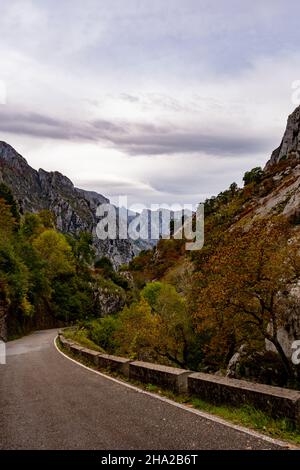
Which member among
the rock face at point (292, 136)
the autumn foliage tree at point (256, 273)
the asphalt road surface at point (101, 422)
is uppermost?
the rock face at point (292, 136)

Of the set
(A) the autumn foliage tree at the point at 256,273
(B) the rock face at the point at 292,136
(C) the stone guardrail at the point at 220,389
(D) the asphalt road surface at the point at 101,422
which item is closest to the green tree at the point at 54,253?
(A) the autumn foliage tree at the point at 256,273

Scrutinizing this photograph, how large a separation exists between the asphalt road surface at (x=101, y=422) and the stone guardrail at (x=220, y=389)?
0.72m

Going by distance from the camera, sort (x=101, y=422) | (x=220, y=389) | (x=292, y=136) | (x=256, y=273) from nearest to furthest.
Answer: (x=101, y=422) → (x=220, y=389) → (x=256, y=273) → (x=292, y=136)

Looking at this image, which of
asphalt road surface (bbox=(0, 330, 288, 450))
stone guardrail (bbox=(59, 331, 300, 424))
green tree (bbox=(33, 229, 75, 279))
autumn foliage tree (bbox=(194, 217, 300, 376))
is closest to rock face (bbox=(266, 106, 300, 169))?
green tree (bbox=(33, 229, 75, 279))

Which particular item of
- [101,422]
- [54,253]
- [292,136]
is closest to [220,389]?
[101,422]

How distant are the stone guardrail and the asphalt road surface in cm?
72

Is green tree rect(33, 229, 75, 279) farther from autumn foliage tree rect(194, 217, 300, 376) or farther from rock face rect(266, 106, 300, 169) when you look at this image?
rock face rect(266, 106, 300, 169)

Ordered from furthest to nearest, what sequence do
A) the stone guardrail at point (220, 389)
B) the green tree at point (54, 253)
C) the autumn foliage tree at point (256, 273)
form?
the green tree at point (54, 253) < the autumn foliage tree at point (256, 273) < the stone guardrail at point (220, 389)

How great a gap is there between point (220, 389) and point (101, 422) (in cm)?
246

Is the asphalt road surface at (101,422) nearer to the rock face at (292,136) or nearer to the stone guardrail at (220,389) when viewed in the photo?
the stone guardrail at (220,389)

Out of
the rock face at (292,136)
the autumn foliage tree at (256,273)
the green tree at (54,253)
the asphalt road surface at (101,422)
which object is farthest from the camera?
the rock face at (292,136)

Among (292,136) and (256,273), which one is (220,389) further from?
(292,136)

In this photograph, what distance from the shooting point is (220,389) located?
860 centimetres

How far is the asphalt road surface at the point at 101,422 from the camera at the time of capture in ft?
20.8
